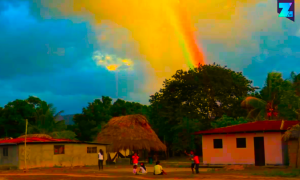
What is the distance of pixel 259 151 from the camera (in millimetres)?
30281

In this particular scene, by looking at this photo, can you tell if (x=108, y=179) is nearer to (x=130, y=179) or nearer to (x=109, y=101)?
(x=130, y=179)

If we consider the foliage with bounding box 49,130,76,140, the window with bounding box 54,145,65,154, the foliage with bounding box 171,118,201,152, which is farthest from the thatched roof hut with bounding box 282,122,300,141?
the foliage with bounding box 49,130,76,140

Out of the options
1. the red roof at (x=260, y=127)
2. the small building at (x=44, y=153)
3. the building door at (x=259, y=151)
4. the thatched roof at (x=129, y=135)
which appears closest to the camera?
the red roof at (x=260, y=127)

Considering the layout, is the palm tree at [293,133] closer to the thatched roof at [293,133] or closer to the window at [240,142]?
the thatched roof at [293,133]

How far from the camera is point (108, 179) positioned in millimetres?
20141

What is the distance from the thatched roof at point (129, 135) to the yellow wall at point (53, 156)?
3.73 m

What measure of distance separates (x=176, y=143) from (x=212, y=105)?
696 cm

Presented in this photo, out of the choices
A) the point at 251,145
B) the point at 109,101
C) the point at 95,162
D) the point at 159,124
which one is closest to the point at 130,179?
the point at 251,145

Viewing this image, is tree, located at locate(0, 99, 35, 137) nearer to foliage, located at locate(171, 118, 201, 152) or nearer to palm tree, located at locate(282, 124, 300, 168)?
foliage, located at locate(171, 118, 201, 152)

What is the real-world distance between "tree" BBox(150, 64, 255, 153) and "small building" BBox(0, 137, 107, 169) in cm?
1850

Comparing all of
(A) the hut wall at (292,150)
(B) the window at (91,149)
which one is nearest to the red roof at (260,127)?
(A) the hut wall at (292,150)

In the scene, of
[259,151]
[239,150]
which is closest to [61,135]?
[239,150]

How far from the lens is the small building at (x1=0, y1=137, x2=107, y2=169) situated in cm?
3281

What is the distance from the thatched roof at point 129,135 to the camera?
41.1 metres
